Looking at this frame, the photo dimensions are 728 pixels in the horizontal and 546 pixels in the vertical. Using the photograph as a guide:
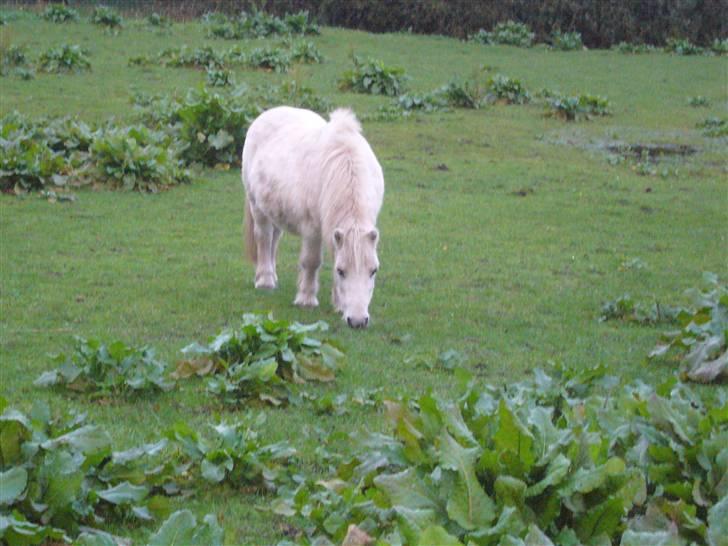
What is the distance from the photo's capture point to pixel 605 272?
10.4 m

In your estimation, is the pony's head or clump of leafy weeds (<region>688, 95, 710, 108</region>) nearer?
the pony's head

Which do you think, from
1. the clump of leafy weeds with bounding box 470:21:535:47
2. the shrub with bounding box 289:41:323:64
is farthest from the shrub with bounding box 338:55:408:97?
the clump of leafy weeds with bounding box 470:21:535:47

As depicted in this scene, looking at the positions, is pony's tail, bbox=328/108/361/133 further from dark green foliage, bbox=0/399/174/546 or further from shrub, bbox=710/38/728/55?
shrub, bbox=710/38/728/55

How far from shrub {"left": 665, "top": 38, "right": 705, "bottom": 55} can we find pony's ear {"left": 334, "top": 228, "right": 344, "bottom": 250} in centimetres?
2462

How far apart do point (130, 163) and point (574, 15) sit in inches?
850

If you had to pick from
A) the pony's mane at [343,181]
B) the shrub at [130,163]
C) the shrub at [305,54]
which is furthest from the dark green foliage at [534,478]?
the shrub at [305,54]

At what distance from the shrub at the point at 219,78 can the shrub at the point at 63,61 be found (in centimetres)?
275

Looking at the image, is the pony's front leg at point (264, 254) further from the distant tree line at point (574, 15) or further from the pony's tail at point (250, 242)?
the distant tree line at point (574, 15)

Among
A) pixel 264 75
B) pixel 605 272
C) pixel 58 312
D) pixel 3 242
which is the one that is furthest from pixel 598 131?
pixel 58 312

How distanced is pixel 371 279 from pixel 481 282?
7.02 ft

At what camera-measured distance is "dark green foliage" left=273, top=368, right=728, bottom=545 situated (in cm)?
Result: 338

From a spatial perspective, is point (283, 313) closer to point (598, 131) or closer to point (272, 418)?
point (272, 418)

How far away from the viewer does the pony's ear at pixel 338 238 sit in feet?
26.0

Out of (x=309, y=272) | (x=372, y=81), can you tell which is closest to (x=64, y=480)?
(x=309, y=272)
